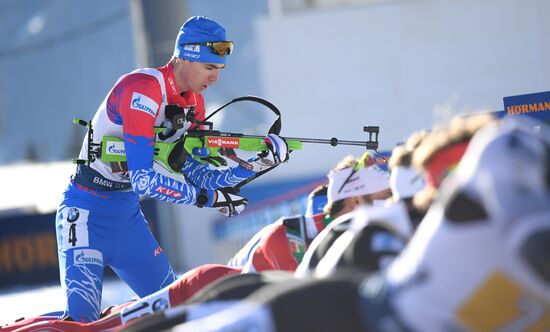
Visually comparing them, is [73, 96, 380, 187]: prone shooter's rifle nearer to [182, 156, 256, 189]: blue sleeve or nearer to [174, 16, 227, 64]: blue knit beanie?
[182, 156, 256, 189]: blue sleeve

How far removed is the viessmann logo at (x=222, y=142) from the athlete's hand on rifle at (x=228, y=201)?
0.39 m

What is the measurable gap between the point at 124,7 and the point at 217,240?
18135 millimetres

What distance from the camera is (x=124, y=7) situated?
107ft

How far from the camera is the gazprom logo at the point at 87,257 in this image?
6301mm

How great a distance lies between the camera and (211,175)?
702 centimetres

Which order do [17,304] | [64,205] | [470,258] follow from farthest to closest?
[17,304]
[64,205]
[470,258]

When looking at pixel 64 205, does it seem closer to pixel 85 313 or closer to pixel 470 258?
pixel 85 313

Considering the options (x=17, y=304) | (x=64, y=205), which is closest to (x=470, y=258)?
(x=64, y=205)

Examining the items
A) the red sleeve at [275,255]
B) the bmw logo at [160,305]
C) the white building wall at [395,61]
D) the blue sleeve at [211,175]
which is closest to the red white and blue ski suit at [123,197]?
the blue sleeve at [211,175]

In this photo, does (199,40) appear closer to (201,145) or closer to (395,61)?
(201,145)

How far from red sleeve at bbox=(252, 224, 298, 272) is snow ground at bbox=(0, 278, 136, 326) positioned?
396cm

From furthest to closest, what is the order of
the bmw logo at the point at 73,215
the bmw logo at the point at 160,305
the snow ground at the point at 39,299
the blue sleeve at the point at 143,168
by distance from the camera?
1. the snow ground at the point at 39,299
2. the bmw logo at the point at 73,215
3. the blue sleeve at the point at 143,168
4. the bmw logo at the point at 160,305

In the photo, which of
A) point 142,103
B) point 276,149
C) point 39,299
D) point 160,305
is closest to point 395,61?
point 39,299

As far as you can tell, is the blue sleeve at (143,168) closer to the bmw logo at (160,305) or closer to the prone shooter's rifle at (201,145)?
the prone shooter's rifle at (201,145)
